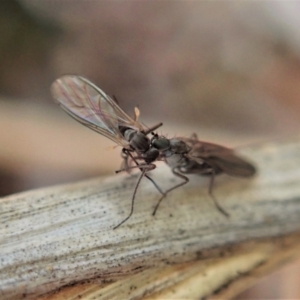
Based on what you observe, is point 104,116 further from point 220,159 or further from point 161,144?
point 220,159

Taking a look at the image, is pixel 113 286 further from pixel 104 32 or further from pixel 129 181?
pixel 104 32

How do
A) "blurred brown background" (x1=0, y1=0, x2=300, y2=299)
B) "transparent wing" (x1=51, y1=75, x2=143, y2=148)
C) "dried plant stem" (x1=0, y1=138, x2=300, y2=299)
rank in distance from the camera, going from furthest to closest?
"blurred brown background" (x1=0, y1=0, x2=300, y2=299)
"transparent wing" (x1=51, y1=75, x2=143, y2=148)
"dried plant stem" (x1=0, y1=138, x2=300, y2=299)

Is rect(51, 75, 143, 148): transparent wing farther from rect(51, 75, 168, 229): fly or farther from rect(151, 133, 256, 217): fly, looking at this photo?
rect(151, 133, 256, 217): fly

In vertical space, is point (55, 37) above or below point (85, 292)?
above

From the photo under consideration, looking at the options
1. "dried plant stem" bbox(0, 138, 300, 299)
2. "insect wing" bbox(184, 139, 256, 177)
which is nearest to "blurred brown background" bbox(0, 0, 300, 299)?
"insect wing" bbox(184, 139, 256, 177)

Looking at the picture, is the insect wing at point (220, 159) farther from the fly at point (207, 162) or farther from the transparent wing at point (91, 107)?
the transparent wing at point (91, 107)

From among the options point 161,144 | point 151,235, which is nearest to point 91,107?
point 161,144

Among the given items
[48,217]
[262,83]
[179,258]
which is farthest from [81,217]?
[262,83]

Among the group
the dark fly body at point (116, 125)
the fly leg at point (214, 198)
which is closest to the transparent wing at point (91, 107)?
the dark fly body at point (116, 125)
